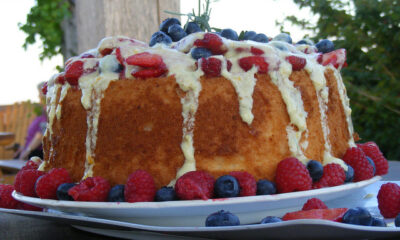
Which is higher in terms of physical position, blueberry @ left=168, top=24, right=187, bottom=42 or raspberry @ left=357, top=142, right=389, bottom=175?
blueberry @ left=168, top=24, right=187, bottom=42

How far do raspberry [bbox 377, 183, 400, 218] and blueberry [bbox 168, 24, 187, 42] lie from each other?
0.70 metres

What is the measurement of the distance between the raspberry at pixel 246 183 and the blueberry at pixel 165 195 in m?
0.15

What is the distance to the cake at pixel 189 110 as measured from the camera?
112 centimetres

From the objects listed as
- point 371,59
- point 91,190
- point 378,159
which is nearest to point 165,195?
point 91,190

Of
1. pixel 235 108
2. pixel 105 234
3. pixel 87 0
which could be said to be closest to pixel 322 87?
pixel 235 108

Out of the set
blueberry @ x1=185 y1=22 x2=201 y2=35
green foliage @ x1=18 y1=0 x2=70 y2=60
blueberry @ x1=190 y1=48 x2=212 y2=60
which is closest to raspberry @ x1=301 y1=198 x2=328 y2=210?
blueberry @ x1=190 y1=48 x2=212 y2=60

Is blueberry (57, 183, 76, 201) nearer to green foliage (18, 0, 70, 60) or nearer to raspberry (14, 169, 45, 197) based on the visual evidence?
raspberry (14, 169, 45, 197)

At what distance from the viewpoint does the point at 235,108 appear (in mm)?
1138

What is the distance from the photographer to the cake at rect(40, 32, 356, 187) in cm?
112

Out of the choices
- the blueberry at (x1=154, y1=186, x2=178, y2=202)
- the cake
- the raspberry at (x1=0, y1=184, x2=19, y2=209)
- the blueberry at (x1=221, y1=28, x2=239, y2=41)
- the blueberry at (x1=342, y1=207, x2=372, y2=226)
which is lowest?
the blueberry at (x1=342, y1=207, x2=372, y2=226)

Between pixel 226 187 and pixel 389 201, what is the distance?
0.38 metres

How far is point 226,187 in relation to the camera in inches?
39.4

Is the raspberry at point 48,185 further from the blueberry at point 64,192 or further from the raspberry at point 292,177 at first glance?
the raspberry at point 292,177

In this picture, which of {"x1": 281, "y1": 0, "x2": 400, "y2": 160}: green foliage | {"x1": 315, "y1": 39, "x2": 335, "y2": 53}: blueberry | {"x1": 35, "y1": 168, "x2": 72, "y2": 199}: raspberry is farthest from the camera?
{"x1": 281, "y1": 0, "x2": 400, "y2": 160}: green foliage
